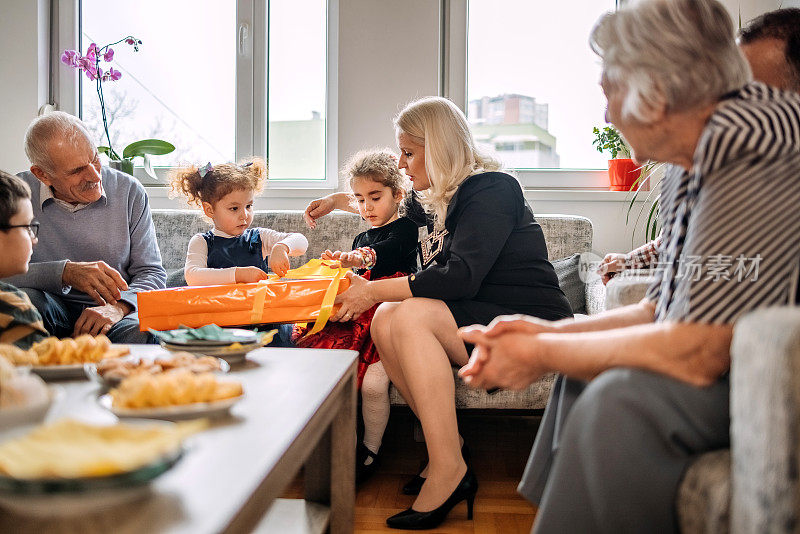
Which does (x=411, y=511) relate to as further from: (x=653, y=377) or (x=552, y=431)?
(x=653, y=377)

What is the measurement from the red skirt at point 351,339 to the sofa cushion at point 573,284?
2.48 feet

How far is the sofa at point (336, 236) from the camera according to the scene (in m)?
2.58

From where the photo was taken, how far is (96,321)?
205 centimetres

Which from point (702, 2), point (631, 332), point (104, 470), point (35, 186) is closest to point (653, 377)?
point (631, 332)

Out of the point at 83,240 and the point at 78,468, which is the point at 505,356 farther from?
the point at 83,240

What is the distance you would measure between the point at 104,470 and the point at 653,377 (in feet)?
2.32

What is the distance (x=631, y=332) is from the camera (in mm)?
1043

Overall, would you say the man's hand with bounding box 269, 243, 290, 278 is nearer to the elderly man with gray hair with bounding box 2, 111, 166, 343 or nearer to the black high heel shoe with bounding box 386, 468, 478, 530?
the elderly man with gray hair with bounding box 2, 111, 166, 343

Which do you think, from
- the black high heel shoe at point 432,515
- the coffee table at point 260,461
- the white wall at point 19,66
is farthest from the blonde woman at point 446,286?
the white wall at point 19,66

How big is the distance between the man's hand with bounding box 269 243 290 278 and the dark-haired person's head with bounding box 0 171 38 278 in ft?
2.95

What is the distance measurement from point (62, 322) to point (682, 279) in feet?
6.00

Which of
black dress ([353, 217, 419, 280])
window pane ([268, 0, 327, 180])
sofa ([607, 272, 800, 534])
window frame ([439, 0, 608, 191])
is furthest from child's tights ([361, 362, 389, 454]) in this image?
window pane ([268, 0, 327, 180])

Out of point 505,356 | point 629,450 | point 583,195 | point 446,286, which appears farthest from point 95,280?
point 583,195

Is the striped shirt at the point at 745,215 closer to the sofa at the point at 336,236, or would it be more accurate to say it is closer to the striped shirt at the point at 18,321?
the striped shirt at the point at 18,321
